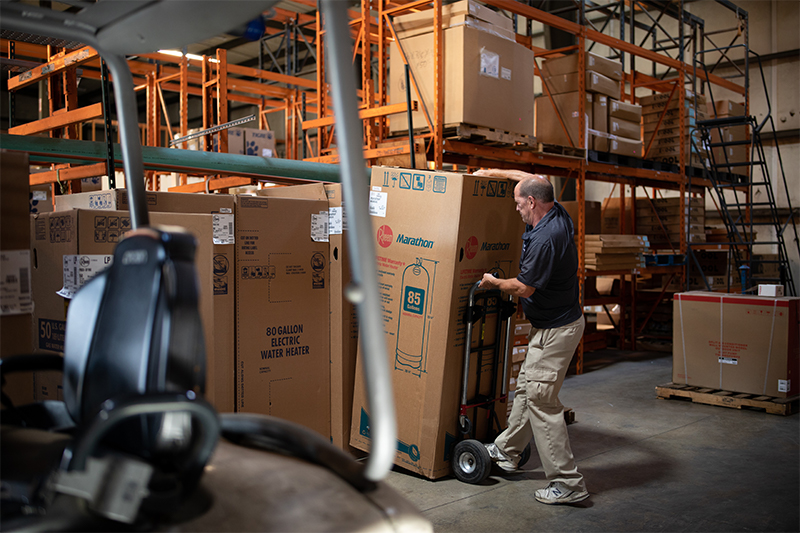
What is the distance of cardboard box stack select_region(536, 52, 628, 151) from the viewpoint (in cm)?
811

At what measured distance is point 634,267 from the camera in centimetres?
880

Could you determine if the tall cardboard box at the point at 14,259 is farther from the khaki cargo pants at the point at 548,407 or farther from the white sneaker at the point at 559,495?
the white sneaker at the point at 559,495

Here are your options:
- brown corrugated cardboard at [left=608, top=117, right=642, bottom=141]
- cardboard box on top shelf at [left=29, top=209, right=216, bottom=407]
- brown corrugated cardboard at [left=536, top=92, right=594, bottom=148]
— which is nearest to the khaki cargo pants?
cardboard box on top shelf at [left=29, top=209, right=216, bottom=407]

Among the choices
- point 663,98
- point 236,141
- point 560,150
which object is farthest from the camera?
point 663,98

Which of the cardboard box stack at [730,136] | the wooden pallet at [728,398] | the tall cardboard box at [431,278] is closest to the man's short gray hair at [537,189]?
the tall cardboard box at [431,278]

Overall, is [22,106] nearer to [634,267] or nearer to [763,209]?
[634,267]

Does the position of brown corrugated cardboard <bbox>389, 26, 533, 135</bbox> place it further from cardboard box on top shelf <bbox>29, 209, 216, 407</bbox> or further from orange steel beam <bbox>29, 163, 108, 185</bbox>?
cardboard box on top shelf <bbox>29, 209, 216, 407</bbox>

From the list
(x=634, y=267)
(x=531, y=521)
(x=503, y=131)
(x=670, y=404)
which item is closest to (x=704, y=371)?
(x=670, y=404)

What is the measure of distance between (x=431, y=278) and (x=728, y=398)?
4131 millimetres

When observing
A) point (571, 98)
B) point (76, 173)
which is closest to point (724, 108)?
point (571, 98)

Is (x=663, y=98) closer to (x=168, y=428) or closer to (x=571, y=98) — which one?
(x=571, y=98)

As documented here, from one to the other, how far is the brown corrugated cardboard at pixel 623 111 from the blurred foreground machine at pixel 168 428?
7.81 metres

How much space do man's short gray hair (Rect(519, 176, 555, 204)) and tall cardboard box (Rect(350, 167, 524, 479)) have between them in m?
0.22

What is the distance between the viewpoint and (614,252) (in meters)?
8.42
